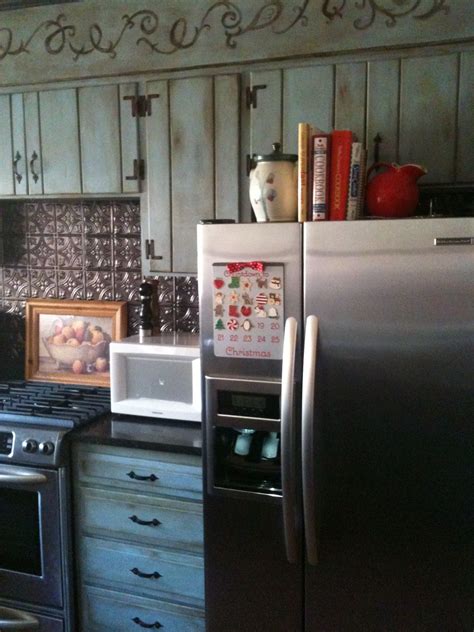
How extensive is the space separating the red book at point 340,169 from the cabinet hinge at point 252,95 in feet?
1.80

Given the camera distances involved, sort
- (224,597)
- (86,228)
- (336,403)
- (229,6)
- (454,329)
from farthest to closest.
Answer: (86,228) < (229,6) < (224,597) < (336,403) < (454,329)

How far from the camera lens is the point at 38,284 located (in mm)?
2914

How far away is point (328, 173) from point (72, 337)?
1.60 metres

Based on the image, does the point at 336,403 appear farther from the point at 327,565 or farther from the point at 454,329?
the point at 327,565

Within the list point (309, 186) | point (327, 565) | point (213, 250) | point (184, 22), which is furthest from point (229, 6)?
point (327, 565)

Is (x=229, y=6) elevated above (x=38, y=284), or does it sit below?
above

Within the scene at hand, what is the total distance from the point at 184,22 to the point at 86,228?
1042 millimetres

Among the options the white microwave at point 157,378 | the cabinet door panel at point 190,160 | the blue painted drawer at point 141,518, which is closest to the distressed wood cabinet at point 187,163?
the cabinet door panel at point 190,160

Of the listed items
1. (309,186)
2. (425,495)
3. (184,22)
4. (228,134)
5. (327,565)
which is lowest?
(327,565)

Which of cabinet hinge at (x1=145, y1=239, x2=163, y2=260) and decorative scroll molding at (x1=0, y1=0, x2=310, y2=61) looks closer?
decorative scroll molding at (x1=0, y1=0, x2=310, y2=61)

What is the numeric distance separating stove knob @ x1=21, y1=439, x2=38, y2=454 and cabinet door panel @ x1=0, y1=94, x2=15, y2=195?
1.07m

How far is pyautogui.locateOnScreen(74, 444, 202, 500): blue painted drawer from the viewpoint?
6.71 feet

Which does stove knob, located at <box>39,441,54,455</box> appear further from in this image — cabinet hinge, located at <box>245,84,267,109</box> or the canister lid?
cabinet hinge, located at <box>245,84,267,109</box>

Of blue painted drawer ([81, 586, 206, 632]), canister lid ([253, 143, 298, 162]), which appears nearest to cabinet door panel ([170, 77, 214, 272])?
canister lid ([253, 143, 298, 162])
